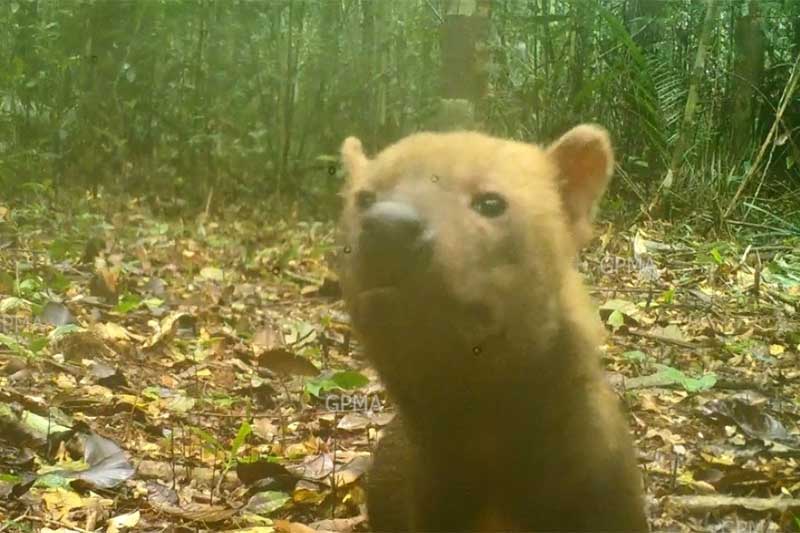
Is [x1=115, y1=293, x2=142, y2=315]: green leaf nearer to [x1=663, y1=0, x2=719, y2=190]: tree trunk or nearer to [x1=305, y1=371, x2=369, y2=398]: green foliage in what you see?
[x1=305, y1=371, x2=369, y2=398]: green foliage

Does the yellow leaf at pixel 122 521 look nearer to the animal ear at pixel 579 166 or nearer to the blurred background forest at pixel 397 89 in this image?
the blurred background forest at pixel 397 89

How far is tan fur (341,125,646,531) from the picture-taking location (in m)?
1.49

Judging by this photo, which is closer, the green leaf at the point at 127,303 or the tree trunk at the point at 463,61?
the tree trunk at the point at 463,61

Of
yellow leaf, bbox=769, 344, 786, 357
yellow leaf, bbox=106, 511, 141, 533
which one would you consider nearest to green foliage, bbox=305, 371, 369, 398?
Result: yellow leaf, bbox=106, 511, 141, 533

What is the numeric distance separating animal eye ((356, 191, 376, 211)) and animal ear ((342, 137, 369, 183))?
4 centimetres

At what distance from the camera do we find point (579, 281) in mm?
1619

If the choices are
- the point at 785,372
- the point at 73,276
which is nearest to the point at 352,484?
the point at 73,276

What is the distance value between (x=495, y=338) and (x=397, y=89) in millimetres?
454

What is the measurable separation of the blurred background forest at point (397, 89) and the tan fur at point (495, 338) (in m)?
0.09

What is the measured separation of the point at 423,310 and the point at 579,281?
283mm

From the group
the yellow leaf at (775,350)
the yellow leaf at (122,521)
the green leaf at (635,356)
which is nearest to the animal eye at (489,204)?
the green leaf at (635,356)

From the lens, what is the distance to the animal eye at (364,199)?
1.56 metres

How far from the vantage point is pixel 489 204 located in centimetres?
152

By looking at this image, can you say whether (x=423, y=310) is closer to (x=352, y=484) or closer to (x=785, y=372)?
(x=352, y=484)
